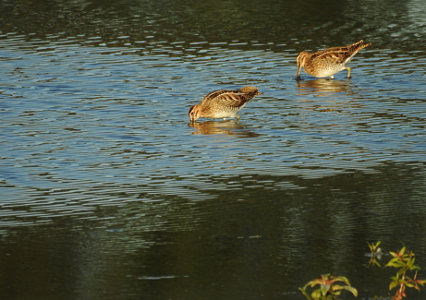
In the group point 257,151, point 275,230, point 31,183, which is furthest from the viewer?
point 257,151

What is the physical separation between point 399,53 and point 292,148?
393 inches

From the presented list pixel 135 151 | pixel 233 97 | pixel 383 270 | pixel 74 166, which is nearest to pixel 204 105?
pixel 233 97

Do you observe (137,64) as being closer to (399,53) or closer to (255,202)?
(399,53)

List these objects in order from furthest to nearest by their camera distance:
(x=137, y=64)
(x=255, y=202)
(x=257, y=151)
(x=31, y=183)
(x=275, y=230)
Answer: (x=137, y=64), (x=257, y=151), (x=31, y=183), (x=255, y=202), (x=275, y=230)

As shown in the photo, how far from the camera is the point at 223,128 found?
1642cm

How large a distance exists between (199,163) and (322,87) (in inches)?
304

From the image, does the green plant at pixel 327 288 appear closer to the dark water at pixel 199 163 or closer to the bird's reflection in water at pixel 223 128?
the dark water at pixel 199 163

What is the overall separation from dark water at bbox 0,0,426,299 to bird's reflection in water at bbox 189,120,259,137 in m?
0.04

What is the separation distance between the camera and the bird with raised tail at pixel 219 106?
54.4 ft

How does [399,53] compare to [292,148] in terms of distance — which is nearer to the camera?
[292,148]

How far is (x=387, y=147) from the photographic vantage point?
14.1m

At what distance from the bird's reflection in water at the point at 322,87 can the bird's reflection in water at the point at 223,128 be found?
2823 mm

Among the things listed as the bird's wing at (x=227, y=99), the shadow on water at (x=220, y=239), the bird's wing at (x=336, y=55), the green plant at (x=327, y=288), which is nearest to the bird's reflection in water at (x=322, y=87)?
the bird's wing at (x=336, y=55)

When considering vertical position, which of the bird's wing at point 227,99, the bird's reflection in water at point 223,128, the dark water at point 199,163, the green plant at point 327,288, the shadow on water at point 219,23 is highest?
the shadow on water at point 219,23
